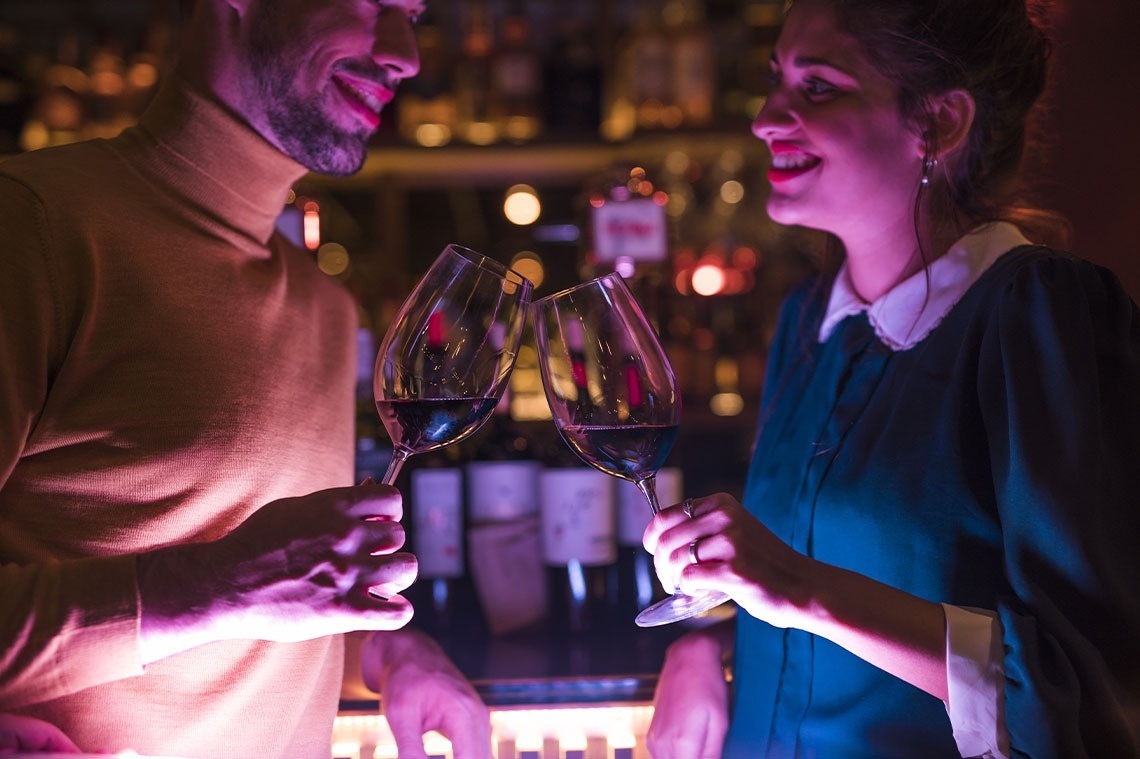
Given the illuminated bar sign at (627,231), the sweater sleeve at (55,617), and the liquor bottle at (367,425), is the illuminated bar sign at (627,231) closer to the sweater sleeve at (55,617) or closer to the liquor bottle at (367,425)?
the liquor bottle at (367,425)

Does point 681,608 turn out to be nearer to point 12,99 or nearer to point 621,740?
point 621,740

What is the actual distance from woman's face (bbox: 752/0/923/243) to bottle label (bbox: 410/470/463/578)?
684 millimetres

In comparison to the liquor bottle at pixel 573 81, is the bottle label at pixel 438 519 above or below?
below

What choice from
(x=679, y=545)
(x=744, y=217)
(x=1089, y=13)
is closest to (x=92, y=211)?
(x=679, y=545)

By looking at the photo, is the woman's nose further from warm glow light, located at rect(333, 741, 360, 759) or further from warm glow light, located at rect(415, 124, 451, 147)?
warm glow light, located at rect(415, 124, 451, 147)

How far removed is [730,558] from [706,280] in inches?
66.1

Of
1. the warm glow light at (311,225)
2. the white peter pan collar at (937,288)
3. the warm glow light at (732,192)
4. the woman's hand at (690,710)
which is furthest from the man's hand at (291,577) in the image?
the warm glow light at (732,192)

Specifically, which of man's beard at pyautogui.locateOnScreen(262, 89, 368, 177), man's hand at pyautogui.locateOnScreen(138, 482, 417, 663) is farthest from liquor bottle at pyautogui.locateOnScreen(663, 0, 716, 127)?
man's hand at pyautogui.locateOnScreen(138, 482, 417, 663)

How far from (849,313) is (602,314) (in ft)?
1.61

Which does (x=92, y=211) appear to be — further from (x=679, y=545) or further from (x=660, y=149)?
(x=660, y=149)

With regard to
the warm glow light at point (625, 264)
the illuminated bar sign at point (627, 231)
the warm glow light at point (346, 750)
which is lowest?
the warm glow light at point (346, 750)

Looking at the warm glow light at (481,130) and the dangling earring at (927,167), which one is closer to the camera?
the dangling earring at (927,167)

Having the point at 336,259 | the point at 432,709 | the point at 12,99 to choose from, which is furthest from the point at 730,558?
the point at 336,259

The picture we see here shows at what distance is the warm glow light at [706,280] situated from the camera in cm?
243
